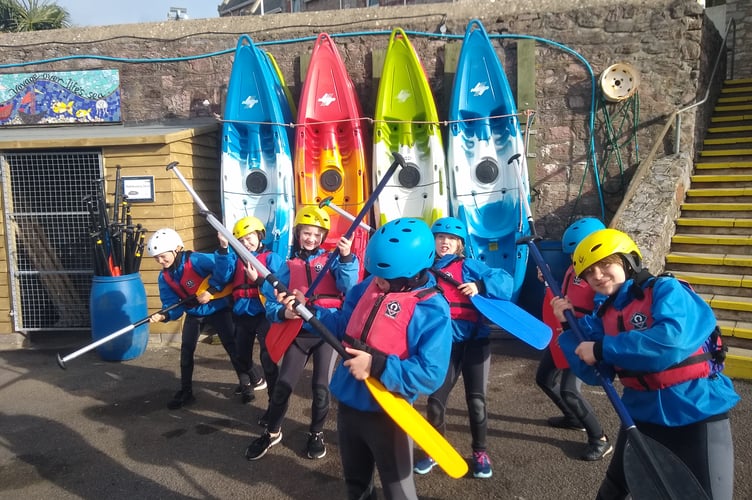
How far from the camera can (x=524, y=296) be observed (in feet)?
20.3

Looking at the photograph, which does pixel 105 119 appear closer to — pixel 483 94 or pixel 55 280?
pixel 55 280

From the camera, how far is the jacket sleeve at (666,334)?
197 cm

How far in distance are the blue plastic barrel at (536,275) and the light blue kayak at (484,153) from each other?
22cm

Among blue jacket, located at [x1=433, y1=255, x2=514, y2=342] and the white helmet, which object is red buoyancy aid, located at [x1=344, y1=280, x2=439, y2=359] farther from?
the white helmet

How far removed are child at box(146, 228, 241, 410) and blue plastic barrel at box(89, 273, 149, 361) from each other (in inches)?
49.9

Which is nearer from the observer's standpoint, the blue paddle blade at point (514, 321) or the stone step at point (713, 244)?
the blue paddle blade at point (514, 321)

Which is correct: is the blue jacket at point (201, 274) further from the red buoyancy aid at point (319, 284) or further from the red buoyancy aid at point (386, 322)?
the red buoyancy aid at point (386, 322)

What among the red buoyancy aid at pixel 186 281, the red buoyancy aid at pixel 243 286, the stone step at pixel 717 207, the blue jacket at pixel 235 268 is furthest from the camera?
the stone step at pixel 717 207

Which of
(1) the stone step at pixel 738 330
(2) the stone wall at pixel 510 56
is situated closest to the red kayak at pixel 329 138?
(2) the stone wall at pixel 510 56

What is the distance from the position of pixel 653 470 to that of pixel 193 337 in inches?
141

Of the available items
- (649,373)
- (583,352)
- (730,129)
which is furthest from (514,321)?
(730,129)

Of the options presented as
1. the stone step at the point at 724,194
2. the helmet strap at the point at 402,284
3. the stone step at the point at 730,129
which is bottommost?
the helmet strap at the point at 402,284

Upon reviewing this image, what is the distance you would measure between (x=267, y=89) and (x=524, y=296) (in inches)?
157

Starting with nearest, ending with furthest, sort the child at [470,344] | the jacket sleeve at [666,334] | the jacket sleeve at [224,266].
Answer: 1. the jacket sleeve at [666,334]
2. the child at [470,344]
3. the jacket sleeve at [224,266]
